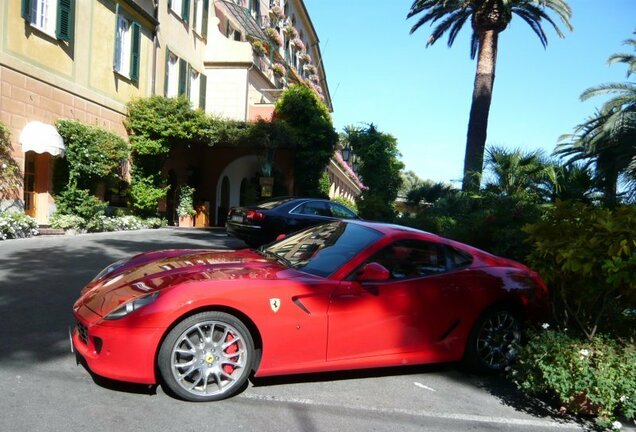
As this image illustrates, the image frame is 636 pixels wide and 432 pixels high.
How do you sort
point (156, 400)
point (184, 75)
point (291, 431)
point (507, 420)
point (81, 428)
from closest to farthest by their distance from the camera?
1. point (81, 428)
2. point (291, 431)
3. point (156, 400)
4. point (507, 420)
5. point (184, 75)

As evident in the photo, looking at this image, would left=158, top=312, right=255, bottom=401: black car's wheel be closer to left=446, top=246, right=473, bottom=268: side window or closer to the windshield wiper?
the windshield wiper

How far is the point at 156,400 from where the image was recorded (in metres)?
3.60

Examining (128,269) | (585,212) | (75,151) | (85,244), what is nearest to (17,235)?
(85,244)

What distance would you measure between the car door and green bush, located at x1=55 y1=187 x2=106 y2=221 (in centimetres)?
A: 1198

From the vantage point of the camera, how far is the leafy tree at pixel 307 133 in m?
20.8

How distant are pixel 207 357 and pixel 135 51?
638 inches

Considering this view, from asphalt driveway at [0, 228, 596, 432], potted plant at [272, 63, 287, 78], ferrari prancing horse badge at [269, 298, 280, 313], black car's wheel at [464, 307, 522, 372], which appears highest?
A: potted plant at [272, 63, 287, 78]

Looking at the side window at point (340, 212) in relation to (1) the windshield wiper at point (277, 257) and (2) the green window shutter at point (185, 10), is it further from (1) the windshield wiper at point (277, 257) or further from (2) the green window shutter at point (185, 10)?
(2) the green window shutter at point (185, 10)

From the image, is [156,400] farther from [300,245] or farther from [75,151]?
[75,151]

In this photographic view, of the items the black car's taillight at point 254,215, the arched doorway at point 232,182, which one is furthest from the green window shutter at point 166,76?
the black car's taillight at point 254,215

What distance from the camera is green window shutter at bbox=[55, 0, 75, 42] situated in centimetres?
1371

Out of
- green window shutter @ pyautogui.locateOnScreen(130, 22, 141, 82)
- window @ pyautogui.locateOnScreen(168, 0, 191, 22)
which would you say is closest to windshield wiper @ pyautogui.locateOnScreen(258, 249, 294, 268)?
green window shutter @ pyautogui.locateOnScreen(130, 22, 141, 82)

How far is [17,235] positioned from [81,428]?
33.4 feet

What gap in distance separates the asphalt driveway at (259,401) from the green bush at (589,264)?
3.02 feet
